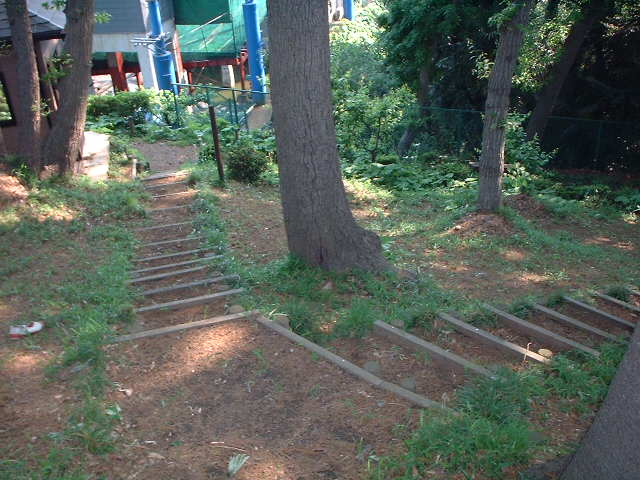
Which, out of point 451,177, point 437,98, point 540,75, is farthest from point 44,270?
point 437,98

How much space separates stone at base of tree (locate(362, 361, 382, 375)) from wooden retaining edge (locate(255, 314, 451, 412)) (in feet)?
0.40

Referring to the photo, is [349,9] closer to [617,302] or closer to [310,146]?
[310,146]

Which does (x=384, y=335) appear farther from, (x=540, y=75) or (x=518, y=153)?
(x=540, y=75)

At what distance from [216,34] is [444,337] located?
22354 mm

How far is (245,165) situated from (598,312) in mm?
7246

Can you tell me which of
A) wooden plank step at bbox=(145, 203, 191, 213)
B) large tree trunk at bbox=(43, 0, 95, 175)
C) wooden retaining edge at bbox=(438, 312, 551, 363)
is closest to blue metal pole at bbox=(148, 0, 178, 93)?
large tree trunk at bbox=(43, 0, 95, 175)

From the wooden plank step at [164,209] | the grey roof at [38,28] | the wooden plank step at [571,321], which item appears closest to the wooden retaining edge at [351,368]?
the wooden plank step at [571,321]

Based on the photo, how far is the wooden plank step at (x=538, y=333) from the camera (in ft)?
15.6

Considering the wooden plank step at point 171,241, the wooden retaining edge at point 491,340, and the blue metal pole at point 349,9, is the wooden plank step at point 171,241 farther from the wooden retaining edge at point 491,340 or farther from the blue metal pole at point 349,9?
the blue metal pole at point 349,9

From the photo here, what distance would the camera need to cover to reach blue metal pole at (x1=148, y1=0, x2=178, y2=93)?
20.8 m

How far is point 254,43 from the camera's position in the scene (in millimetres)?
22828

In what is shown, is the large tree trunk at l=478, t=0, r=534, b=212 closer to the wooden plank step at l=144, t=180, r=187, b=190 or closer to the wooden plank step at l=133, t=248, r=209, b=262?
the wooden plank step at l=133, t=248, r=209, b=262

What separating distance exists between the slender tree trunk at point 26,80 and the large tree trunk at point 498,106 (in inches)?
296

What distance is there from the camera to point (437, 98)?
1805 centimetres
